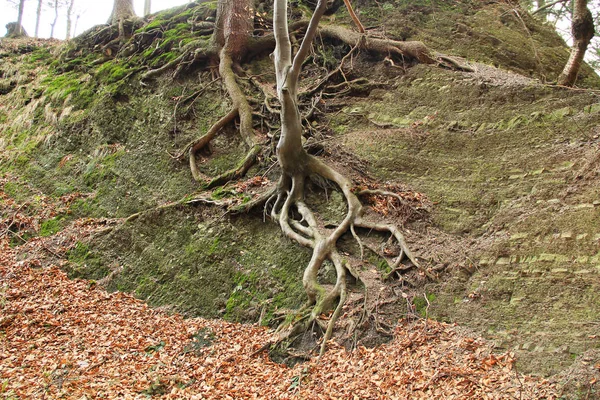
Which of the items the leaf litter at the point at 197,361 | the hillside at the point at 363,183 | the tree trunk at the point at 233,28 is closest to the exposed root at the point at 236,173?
the hillside at the point at 363,183

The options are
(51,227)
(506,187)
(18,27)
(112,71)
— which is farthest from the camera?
(18,27)

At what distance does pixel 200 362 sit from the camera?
20.7 feet

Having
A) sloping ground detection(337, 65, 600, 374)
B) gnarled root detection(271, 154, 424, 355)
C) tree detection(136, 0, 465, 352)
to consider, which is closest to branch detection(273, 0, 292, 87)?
tree detection(136, 0, 465, 352)

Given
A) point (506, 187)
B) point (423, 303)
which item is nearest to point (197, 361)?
point (423, 303)

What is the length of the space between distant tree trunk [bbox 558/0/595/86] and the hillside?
1.89ft

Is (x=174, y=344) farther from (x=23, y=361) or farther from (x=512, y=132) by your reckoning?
(x=512, y=132)

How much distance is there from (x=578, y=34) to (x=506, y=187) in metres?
3.25

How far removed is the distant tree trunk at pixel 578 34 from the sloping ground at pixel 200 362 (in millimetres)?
5966

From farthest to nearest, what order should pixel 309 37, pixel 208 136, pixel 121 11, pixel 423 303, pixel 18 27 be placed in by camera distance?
1. pixel 18 27
2. pixel 121 11
3. pixel 208 136
4. pixel 309 37
5. pixel 423 303

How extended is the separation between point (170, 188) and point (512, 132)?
7.31 m

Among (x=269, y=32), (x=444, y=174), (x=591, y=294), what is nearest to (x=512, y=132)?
(x=444, y=174)

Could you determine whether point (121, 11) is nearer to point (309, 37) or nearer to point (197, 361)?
point (309, 37)

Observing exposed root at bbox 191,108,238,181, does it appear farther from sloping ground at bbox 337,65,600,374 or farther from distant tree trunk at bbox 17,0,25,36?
distant tree trunk at bbox 17,0,25,36

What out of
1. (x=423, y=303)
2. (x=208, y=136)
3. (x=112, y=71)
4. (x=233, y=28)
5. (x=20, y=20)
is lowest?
(x=423, y=303)
